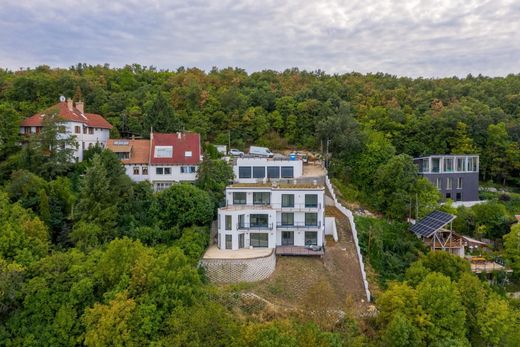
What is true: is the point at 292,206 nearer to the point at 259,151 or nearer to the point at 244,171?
the point at 244,171

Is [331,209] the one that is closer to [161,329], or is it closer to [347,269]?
[347,269]

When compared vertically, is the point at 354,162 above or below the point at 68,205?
above

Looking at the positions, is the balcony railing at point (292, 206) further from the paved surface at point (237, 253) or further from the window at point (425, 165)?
the window at point (425, 165)

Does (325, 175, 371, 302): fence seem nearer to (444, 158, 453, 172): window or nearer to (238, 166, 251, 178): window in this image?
(238, 166, 251, 178): window

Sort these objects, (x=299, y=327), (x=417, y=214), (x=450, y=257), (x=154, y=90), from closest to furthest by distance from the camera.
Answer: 1. (x=299, y=327)
2. (x=450, y=257)
3. (x=417, y=214)
4. (x=154, y=90)

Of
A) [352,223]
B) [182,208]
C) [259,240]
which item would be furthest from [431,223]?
[182,208]

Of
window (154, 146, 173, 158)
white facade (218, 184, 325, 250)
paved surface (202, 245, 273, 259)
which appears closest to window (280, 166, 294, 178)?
white facade (218, 184, 325, 250)

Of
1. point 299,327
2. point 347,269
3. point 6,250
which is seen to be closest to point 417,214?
point 347,269
